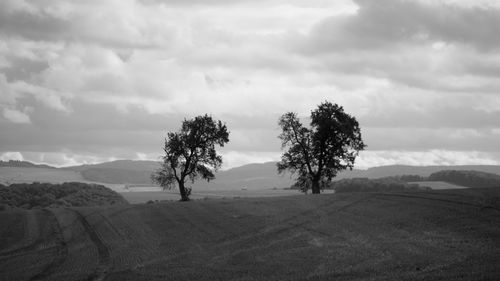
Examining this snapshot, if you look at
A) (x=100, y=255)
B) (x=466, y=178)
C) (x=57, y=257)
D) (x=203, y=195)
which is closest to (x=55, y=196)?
(x=203, y=195)

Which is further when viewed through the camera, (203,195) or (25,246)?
(203,195)

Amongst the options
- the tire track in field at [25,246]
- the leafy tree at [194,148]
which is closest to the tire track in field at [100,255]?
the tire track in field at [25,246]

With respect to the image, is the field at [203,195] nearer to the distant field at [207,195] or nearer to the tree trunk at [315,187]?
the distant field at [207,195]

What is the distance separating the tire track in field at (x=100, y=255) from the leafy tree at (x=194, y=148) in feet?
84.4

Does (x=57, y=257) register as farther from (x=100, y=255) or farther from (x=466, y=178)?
(x=466, y=178)

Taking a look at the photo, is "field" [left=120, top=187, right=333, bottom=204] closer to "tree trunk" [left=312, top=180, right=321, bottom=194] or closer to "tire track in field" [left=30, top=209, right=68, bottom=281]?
"tree trunk" [left=312, top=180, right=321, bottom=194]

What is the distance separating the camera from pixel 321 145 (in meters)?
82.1

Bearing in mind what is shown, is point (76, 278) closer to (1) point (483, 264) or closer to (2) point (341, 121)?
(1) point (483, 264)

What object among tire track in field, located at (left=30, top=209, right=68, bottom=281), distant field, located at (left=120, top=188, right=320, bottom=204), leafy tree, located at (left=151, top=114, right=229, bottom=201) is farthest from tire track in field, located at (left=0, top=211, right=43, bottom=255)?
distant field, located at (left=120, top=188, right=320, bottom=204)

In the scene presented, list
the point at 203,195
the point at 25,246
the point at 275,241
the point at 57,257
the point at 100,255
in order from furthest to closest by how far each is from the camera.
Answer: the point at 203,195 < the point at 25,246 < the point at 275,241 < the point at 57,257 < the point at 100,255

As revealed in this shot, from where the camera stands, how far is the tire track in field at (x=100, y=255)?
101ft

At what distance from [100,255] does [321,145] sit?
4904cm

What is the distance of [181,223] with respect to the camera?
52219mm

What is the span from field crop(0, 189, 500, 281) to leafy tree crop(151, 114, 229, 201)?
19.6m
